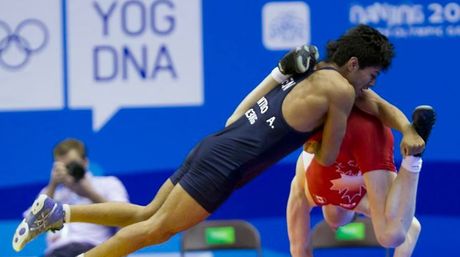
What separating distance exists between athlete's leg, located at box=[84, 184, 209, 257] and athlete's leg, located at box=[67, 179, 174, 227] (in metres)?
0.14

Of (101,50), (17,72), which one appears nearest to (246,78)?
(101,50)

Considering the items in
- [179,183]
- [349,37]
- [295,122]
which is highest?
[349,37]

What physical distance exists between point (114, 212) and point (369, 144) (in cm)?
131

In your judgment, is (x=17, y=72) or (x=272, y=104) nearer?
(x=272, y=104)

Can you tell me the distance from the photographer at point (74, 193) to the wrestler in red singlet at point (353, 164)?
5.01ft

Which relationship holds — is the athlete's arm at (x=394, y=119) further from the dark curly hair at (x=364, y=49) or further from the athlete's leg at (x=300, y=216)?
the athlete's leg at (x=300, y=216)

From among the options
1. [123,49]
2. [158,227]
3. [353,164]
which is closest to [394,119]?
[353,164]

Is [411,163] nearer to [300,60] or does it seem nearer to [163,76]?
[300,60]

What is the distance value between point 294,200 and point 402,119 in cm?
76

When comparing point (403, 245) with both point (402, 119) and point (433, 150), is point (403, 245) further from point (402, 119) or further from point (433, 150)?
point (433, 150)

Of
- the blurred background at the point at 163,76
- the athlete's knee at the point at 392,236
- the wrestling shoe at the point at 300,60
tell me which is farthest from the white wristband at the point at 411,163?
the blurred background at the point at 163,76

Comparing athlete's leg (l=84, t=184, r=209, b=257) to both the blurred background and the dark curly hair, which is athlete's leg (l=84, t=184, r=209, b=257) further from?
the blurred background

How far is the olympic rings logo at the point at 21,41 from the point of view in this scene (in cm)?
700

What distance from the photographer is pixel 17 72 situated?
7027 mm
